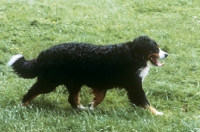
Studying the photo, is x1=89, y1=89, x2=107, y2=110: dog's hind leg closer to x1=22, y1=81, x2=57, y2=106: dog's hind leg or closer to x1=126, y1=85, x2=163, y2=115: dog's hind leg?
x1=126, y1=85, x2=163, y2=115: dog's hind leg

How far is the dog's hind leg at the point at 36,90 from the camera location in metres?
4.98

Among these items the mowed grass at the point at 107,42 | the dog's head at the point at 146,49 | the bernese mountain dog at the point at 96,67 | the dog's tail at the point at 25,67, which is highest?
the dog's head at the point at 146,49

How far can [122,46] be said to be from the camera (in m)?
5.03

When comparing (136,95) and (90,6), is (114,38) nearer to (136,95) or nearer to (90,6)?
(90,6)

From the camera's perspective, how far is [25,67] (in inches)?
201

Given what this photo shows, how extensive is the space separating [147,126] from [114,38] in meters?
4.17

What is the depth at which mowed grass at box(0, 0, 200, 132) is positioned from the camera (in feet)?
14.2

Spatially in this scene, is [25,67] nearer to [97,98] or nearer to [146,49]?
[97,98]

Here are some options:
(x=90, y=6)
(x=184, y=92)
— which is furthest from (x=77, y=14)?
(x=184, y=92)

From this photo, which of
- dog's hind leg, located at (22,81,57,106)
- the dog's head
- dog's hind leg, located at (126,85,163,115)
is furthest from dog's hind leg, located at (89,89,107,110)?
the dog's head

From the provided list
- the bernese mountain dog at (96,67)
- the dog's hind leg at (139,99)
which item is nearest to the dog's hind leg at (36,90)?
the bernese mountain dog at (96,67)

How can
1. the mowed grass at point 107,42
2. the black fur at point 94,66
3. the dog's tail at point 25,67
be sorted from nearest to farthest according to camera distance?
the mowed grass at point 107,42 → the black fur at point 94,66 → the dog's tail at point 25,67

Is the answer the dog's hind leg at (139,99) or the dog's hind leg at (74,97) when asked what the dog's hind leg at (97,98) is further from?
the dog's hind leg at (139,99)

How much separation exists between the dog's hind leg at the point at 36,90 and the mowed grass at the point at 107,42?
5.5 inches
